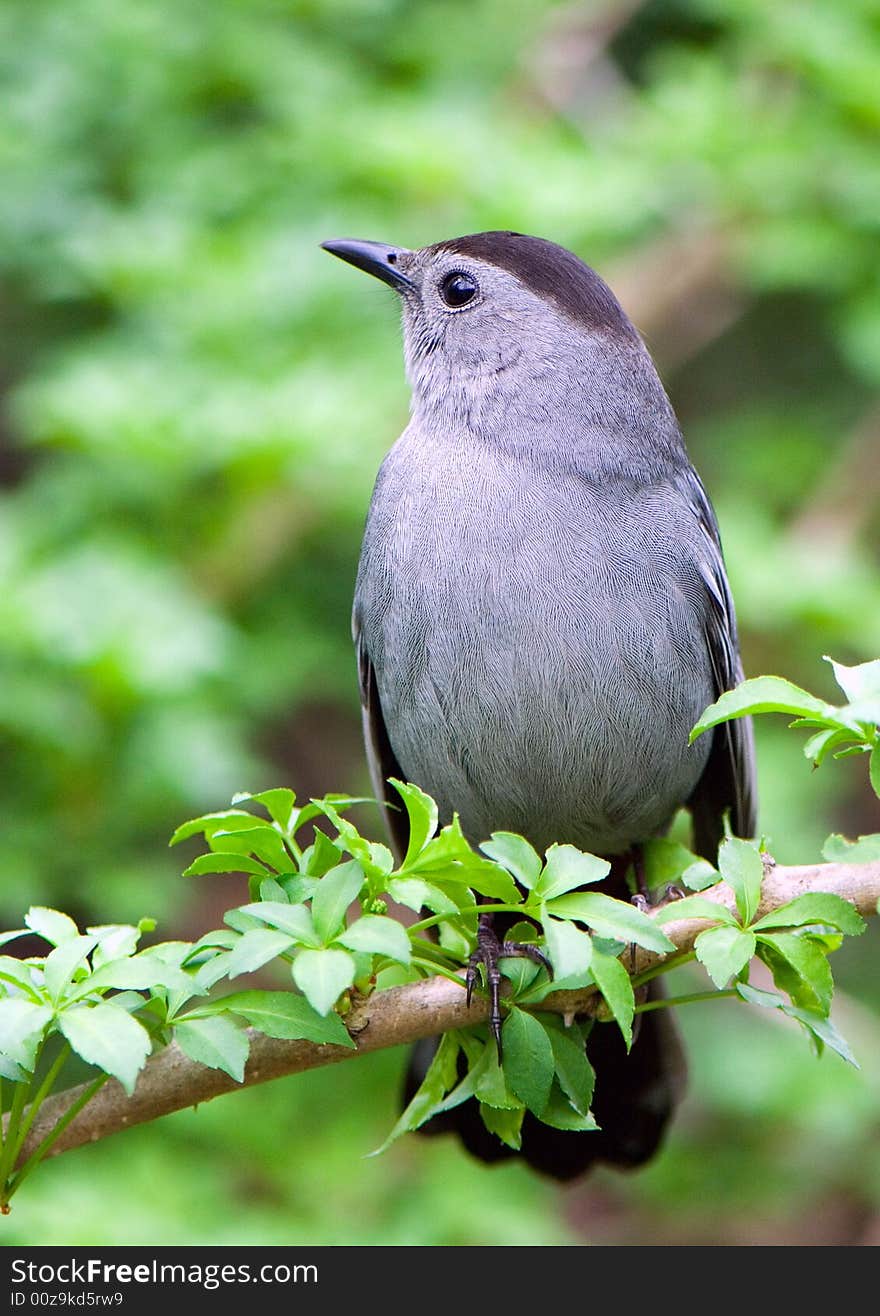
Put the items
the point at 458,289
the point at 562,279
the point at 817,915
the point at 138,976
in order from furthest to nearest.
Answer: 1. the point at 458,289
2. the point at 562,279
3. the point at 817,915
4. the point at 138,976

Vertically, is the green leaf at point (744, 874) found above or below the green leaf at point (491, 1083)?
above

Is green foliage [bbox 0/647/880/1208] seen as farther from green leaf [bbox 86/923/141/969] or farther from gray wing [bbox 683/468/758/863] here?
gray wing [bbox 683/468/758/863]

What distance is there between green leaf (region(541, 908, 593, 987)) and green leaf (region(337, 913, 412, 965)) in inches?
7.3

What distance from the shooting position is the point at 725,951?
191 centimetres

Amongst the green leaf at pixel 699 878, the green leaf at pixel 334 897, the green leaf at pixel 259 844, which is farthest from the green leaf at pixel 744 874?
the green leaf at pixel 259 844

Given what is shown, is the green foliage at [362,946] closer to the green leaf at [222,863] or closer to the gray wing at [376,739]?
the green leaf at [222,863]

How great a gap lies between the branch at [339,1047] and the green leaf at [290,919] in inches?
13.3

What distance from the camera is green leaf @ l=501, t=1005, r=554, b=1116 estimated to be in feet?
6.83

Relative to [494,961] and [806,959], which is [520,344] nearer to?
[494,961]

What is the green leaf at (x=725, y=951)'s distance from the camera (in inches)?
73.9

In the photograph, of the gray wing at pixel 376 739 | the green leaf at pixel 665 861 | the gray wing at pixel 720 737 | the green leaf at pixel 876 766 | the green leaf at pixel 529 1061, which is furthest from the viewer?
the gray wing at pixel 376 739

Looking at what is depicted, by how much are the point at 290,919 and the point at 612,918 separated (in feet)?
1.43

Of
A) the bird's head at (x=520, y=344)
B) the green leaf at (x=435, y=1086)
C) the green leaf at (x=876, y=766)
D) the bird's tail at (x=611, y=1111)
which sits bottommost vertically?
the bird's tail at (x=611, y=1111)

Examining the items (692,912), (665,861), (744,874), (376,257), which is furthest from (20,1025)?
(376,257)
